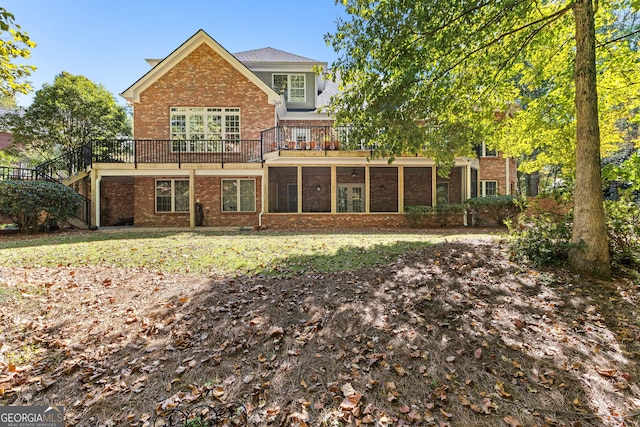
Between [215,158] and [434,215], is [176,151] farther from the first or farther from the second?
[434,215]

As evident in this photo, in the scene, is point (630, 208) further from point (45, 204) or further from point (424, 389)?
point (45, 204)

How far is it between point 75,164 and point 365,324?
1684 centimetres

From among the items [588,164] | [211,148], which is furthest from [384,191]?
[588,164]

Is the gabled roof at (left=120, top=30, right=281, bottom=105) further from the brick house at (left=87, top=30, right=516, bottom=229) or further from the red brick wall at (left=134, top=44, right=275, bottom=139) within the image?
the red brick wall at (left=134, top=44, right=275, bottom=139)

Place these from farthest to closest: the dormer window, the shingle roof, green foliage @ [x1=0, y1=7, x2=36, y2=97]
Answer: the shingle roof → the dormer window → green foliage @ [x1=0, y1=7, x2=36, y2=97]

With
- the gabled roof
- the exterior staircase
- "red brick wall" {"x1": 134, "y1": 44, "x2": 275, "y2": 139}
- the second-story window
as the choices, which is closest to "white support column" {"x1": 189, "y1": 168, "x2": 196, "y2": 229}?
the second-story window

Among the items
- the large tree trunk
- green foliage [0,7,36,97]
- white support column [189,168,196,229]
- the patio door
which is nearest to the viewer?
green foliage [0,7,36,97]

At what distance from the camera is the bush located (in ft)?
35.2

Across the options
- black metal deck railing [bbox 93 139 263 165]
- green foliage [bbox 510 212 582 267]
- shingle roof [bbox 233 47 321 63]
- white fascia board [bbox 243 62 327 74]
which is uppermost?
shingle roof [bbox 233 47 321 63]

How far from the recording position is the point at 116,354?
136 inches

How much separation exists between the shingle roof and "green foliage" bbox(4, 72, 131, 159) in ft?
27.4

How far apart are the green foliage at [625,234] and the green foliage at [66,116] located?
22.1 metres

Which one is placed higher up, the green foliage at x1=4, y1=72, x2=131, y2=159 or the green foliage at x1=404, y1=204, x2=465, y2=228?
the green foliage at x1=4, y1=72, x2=131, y2=159

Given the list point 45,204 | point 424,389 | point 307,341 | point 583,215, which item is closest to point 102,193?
point 45,204
